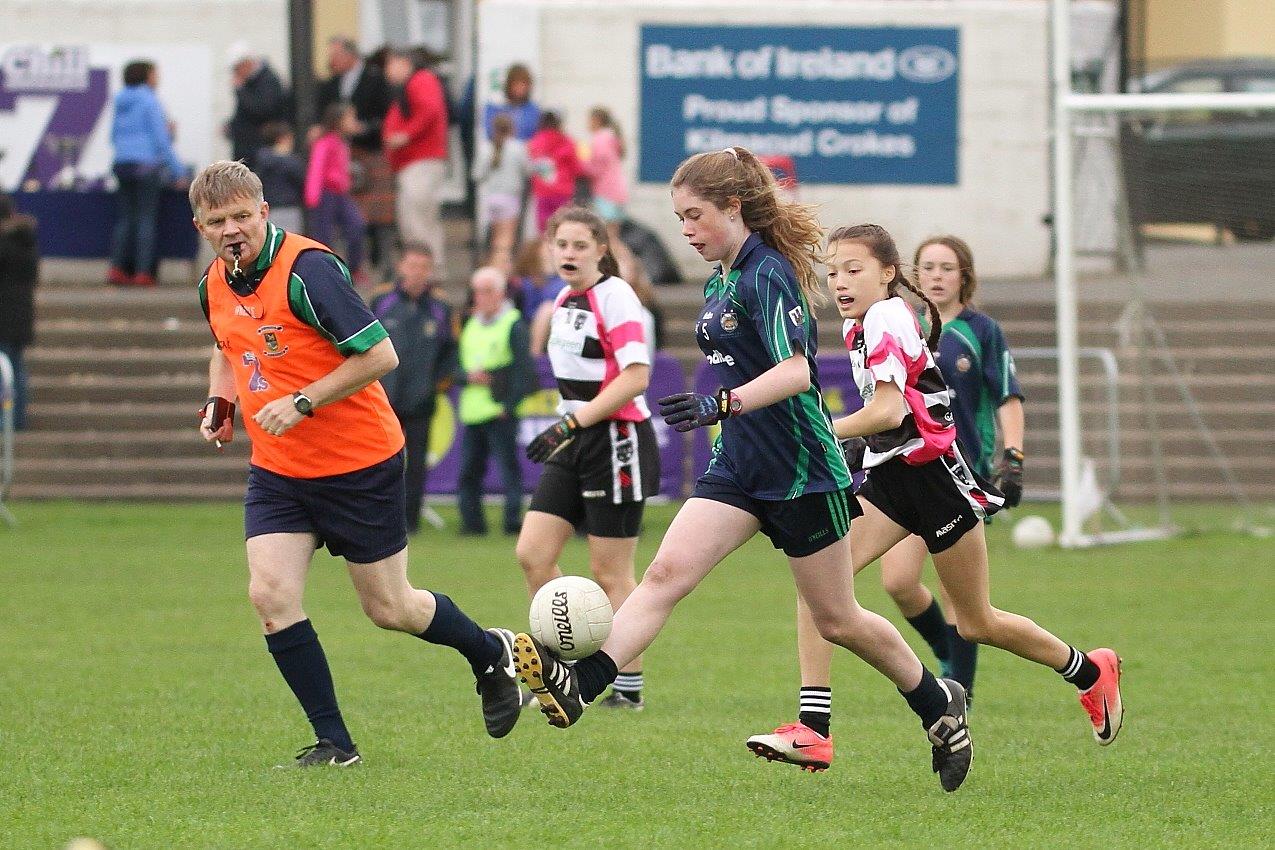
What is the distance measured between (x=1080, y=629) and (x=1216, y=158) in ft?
21.6

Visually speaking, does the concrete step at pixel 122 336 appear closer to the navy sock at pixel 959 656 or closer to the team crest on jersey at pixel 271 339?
the navy sock at pixel 959 656

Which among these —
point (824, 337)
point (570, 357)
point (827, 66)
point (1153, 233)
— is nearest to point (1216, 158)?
point (1153, 233)

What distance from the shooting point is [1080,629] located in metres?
10.7

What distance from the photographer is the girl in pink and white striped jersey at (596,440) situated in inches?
329

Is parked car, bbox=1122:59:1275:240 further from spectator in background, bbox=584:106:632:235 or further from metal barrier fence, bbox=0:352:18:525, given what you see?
metal barrier fence, bbox=0:352:18:525

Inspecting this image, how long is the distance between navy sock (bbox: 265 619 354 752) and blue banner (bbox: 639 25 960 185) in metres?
15.1

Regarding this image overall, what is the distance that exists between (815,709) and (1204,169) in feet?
34.2

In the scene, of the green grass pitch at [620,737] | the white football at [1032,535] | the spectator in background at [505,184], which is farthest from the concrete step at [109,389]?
the white football at [1032,535]

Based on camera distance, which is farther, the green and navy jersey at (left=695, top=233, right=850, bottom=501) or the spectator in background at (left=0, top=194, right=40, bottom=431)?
the spectator in background at (left=0, top=194, right=40, bottom=431)

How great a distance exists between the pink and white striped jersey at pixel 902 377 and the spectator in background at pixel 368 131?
13936 millimetres

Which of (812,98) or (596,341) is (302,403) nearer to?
(596,341)

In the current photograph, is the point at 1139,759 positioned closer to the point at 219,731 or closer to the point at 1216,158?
the point at 219,731

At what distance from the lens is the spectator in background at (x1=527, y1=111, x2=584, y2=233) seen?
63.7 feet

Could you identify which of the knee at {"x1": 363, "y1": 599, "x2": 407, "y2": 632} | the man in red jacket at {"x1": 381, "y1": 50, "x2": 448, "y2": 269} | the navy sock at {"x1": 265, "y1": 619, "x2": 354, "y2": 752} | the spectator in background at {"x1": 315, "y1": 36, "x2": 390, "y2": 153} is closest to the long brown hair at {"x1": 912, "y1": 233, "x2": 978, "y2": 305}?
the knee at {"x1": 363, "y1": 599, "x2": 407, "y2": 632}
